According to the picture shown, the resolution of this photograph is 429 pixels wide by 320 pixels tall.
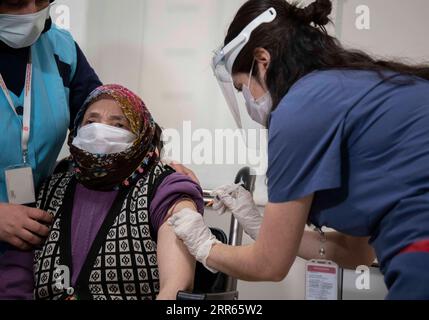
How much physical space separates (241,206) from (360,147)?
1.77 ft

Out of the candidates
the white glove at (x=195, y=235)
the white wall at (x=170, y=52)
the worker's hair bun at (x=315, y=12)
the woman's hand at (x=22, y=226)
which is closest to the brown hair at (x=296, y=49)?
the worker's hair bun at (x=315, y=12)

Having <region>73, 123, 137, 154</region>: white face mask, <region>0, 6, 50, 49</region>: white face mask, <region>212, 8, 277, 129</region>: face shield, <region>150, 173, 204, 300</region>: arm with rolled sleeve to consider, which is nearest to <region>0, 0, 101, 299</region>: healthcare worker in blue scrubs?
<region>0, 6, 50, 49</region>: white face mask

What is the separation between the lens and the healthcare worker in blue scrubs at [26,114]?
1678 mm

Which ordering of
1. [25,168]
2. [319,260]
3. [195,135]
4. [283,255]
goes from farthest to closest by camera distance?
1. [195,135]
2. [25,168]
3. [319,260]
4. [283,255]

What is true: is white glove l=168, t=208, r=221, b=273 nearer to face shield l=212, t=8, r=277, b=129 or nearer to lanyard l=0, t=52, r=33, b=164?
face shield l=212, t=8, r=277, b=129

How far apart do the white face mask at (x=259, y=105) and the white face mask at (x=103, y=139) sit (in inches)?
17.7

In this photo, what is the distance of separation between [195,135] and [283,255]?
133 cm

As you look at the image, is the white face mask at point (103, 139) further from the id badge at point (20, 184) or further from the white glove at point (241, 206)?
the white glove at point (241, 206)

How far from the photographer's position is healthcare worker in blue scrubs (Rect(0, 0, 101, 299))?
1678 mm

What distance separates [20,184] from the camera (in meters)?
1.71
